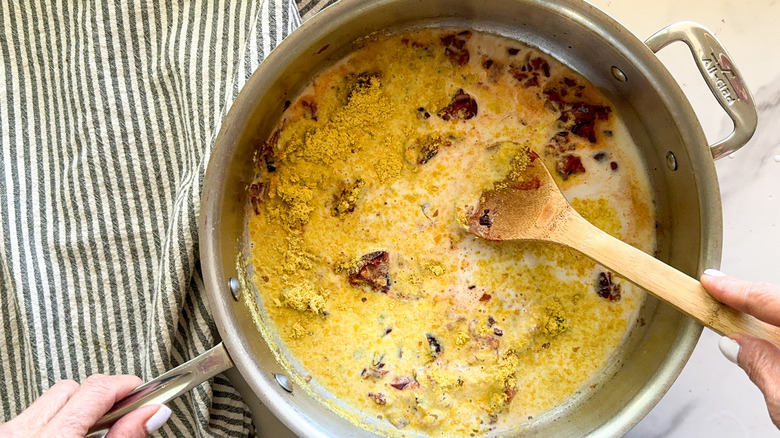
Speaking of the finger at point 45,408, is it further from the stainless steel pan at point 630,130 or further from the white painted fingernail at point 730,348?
the white painted fingernail at point 730,348

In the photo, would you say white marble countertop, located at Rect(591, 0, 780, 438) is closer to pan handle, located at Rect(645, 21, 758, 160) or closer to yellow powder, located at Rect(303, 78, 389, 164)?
pan handle, located at Rect(645, 21, 758, 160)

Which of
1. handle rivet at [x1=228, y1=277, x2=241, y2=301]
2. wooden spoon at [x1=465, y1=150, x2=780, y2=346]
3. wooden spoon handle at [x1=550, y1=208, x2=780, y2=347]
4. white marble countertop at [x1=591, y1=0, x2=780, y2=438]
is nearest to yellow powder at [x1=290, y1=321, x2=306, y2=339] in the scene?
handle rivet at [x1=228, y1=277, x2=241, y2=301]

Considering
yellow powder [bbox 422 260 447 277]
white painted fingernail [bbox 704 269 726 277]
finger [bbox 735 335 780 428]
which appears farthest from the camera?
yellow powder [bbox 422 260 447 277]

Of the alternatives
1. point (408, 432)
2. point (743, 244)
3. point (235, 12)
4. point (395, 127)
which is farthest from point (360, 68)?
Answer: point (743, 244)

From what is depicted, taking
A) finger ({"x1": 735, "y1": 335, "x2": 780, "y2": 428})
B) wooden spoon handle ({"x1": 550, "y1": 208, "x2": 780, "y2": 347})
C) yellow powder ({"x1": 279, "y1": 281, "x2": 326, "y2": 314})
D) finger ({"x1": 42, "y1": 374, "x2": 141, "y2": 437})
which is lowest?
finger ({"x1": 42, "y1": 374, "x2": 141, "y2": 437})

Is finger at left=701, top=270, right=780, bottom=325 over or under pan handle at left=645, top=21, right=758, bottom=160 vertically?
under

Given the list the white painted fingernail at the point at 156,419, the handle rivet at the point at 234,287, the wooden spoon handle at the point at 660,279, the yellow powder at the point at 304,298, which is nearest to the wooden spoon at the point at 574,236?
the wooden spoon handle at the point at 660,279
